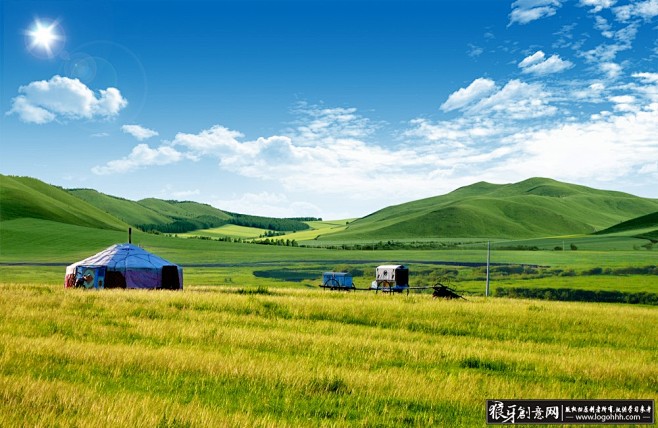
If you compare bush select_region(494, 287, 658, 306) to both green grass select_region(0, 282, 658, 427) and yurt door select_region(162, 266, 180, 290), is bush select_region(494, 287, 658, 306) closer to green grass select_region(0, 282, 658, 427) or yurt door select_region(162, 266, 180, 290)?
yurt door select_region(162, 266, 180, 290)

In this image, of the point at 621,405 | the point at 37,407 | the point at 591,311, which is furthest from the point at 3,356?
the point at 591,311

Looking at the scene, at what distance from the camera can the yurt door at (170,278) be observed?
52750 mm

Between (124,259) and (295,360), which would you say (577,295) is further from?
(295,360)

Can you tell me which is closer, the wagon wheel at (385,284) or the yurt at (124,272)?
the yurt at (124,272)

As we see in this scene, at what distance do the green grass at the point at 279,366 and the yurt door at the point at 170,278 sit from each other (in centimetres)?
2409

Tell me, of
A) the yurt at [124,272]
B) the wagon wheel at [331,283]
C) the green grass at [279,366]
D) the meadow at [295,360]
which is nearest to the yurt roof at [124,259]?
the yurt at [124,272]

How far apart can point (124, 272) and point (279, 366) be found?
136 feet

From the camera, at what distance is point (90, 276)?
51.1 meters

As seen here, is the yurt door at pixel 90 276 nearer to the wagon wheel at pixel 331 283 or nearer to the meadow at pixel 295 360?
the meadow at pixel 295 360

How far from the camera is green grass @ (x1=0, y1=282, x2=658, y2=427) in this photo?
9.86 metres

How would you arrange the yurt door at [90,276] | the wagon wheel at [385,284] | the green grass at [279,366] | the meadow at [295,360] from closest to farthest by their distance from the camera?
the green grass at [279,366], the meadow at [295,360], the yurt door at [90,276], the wagon wheel at [385,284]

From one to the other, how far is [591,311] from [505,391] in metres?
26.5

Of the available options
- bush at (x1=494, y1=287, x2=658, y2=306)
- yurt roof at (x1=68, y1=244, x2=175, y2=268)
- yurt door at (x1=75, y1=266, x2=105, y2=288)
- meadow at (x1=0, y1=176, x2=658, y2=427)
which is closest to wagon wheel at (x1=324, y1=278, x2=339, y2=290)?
yurt roof at (x1=68, y1=244, x2=175, y2=268)

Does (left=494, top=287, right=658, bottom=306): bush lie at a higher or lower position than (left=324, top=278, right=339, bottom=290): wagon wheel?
lower
